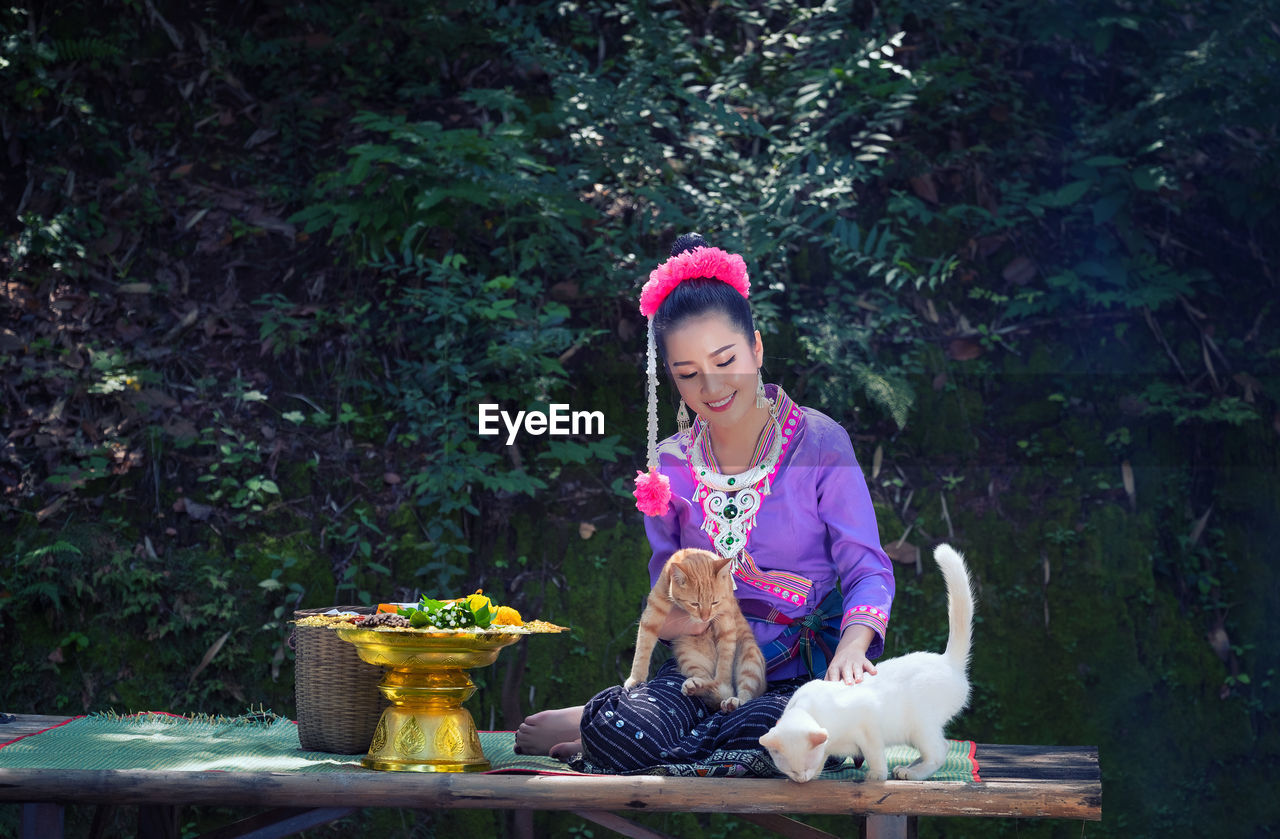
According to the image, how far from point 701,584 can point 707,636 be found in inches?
8.7

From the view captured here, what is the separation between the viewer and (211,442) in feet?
17.9

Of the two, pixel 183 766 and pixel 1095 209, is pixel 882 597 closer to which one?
pixel 183 766

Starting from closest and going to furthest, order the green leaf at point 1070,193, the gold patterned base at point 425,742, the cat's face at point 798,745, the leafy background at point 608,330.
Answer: the cat's face at point 798,745 → the gold patterned base at point 425,742 → the leafy background at point 608,330 → the green leaf at point 1070,193

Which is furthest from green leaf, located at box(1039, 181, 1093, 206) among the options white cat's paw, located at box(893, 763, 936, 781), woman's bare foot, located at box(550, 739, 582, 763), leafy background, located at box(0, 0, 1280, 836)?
woman's bare foot, located at box(550, 739, 582, 763)

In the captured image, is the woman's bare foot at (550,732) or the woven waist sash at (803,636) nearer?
the woven waist sash at (803,636)

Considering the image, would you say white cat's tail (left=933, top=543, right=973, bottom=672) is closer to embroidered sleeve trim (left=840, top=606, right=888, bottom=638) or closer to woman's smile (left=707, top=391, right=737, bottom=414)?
embroidered sleeve trim (left=840, top=606, right=888, bottom=638)

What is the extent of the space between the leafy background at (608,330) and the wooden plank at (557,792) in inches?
81.1

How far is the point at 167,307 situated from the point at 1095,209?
4503mm

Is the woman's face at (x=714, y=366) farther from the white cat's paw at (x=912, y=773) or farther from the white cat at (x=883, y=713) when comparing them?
the white cat's paw at (x=912, y=773)

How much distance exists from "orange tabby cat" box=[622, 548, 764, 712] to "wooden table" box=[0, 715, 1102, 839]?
31 cm

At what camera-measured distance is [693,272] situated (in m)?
3.36

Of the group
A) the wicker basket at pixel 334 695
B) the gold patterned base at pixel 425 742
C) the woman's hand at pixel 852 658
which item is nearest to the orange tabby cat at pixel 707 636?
the woman's hand at pixel 852 658

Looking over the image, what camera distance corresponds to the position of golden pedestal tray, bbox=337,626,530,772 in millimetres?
3156

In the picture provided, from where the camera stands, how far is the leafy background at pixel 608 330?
16.7ft
